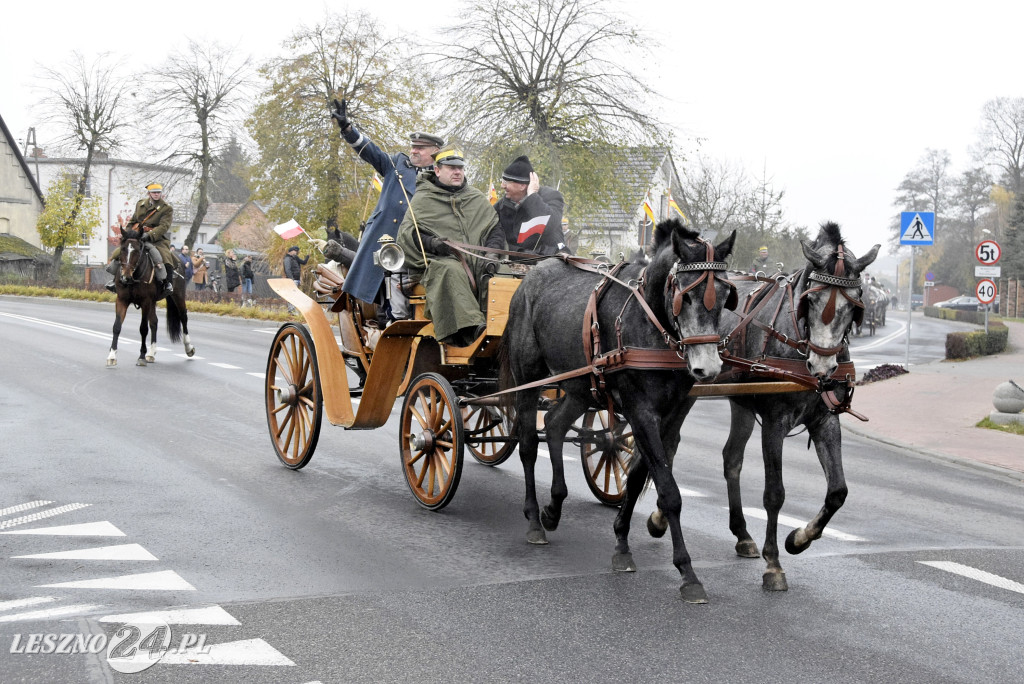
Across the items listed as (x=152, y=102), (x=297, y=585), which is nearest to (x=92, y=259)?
(x=152, y=102)

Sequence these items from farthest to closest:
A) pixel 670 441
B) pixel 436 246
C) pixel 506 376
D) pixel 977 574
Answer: pixel 436 246
pixel 506 376
pixel 670 441
pixel 977 574

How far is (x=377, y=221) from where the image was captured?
811 cm

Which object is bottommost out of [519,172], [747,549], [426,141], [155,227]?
[747,549]

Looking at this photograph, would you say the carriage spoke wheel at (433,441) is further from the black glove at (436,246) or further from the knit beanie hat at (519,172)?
the knit beanie hat at (519,172)

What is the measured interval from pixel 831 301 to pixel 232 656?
10.9 feet

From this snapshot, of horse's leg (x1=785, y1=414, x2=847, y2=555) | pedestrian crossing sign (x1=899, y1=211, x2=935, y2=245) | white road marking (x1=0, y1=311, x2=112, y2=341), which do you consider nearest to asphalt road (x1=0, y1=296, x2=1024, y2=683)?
horse's leg (x1=785, y1=414, x2=847, y2=555)

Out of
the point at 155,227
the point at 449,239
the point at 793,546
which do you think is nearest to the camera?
the point at 793,546

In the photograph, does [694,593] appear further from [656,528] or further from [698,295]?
[698,295]

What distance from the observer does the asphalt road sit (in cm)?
450

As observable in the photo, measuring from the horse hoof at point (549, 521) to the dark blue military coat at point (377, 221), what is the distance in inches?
90.6

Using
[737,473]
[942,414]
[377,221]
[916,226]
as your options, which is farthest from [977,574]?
[916,226]

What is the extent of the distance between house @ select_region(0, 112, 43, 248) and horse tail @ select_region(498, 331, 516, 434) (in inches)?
2293

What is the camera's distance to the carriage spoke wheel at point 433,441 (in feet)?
22.3

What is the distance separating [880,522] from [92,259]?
8157 cm
